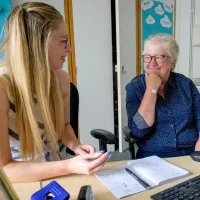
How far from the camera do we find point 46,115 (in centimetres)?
108

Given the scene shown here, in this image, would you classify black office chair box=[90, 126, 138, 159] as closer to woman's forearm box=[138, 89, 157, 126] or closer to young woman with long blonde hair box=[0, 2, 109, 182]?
woman's forearm box=[138, 89, 157, 126]

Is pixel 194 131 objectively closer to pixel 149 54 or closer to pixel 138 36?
pixel 149 54

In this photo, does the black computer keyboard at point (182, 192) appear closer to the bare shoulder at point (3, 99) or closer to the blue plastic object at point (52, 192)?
the blue plastic object at point (52, 192)

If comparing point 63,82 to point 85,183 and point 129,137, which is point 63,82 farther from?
point 85,183

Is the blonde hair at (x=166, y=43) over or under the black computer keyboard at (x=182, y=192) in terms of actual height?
over

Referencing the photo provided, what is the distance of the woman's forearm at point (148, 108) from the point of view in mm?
1465

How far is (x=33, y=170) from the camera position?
0.95 meters

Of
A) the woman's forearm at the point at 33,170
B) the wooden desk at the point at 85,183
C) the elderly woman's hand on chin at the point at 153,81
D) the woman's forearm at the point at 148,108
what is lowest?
the wooden desk at the point at 85,183

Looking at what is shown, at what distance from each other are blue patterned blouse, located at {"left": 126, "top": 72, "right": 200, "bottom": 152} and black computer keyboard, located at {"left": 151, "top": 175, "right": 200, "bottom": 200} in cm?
60

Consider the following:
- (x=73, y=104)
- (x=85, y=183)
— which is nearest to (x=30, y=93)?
(x=85, y=183)

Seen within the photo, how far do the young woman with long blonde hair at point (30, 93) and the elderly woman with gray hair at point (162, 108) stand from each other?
55 centimetres

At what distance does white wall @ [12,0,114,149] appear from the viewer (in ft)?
8.23

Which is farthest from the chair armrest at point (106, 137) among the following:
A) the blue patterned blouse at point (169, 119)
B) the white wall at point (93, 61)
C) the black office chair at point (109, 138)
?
the white wall at point (93, 61)

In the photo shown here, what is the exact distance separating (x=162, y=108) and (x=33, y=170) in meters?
0.88
